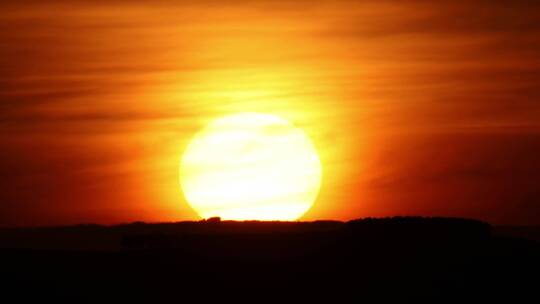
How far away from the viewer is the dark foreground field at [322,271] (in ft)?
138

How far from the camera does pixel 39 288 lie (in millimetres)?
42594

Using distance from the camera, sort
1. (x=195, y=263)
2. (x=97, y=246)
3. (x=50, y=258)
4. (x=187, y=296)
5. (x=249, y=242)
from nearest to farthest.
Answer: (x=187, y=296)
(x=195, y=263)
(x=50, y=258)
(x=249, y=242)
(x=97, y=246)

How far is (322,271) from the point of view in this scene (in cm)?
4403

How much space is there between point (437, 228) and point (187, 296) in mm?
9486

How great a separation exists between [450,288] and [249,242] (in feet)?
41.9

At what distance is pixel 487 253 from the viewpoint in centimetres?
4600

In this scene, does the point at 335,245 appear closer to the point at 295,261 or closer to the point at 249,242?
the point at 295,261

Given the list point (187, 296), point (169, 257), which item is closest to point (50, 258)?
point (169, 257)

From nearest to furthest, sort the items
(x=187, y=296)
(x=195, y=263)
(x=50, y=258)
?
(x=187, y=296) → (x=195, y=263) → (x=50, y=258)

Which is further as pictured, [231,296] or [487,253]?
[487,253]

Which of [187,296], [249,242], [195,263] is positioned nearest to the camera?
[187,296]

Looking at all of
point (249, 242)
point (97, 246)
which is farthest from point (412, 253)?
point (97, 246)

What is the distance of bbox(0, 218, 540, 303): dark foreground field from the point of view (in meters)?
42.0

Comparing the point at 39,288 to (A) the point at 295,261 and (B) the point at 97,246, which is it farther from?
(B) the point at 97,246
